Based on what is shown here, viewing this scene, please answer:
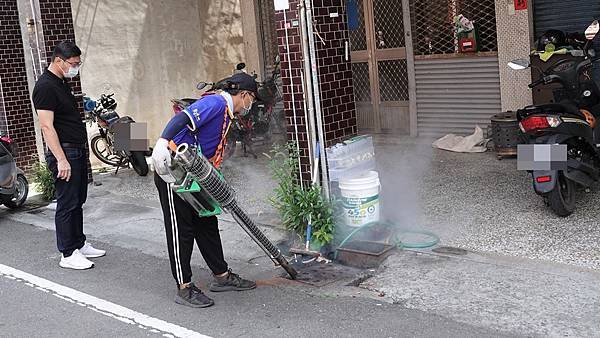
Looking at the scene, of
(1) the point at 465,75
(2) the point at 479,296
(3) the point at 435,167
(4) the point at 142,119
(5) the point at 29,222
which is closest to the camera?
(2) the point at 479,296

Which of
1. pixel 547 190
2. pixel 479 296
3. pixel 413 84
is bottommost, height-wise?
pixel 479 296

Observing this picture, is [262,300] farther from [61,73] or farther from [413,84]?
[413,84]

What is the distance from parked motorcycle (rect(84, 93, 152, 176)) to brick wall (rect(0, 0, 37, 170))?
3.07ft

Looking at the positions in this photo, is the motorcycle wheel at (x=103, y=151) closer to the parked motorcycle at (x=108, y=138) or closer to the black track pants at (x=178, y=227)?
the parked motorcycle at (x=108, y=138)

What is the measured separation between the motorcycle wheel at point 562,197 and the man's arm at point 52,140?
4304 millimetres

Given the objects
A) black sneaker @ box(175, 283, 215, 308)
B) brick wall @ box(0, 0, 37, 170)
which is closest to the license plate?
black sneaker @ box(175, 283, 215, 308)

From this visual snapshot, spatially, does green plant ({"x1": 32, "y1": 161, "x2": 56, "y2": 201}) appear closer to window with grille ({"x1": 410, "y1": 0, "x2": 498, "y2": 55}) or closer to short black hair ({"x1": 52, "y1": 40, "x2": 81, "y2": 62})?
short black hair ({"x1": 52, "y1": 40, "x2": 81, "y2": 62})

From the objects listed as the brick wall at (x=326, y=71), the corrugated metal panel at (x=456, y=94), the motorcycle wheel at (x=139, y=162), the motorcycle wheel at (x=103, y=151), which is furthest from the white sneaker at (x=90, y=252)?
the corrugated metal panel at (x=456, y=94)

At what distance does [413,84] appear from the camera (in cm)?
1114

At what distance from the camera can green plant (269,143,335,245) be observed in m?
6.42

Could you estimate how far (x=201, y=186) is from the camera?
5.16 metres

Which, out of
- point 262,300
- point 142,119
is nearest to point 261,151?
point 142,119

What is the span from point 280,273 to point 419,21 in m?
6.02

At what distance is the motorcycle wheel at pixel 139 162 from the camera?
10906 millimetres
